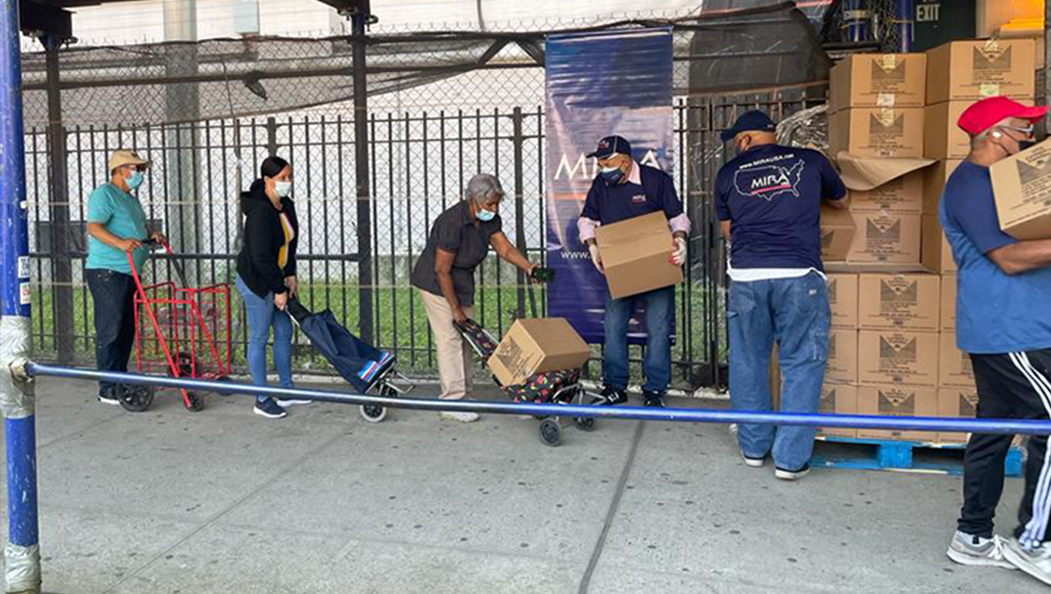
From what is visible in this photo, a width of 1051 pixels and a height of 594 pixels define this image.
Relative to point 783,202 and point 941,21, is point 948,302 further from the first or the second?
point 941,21

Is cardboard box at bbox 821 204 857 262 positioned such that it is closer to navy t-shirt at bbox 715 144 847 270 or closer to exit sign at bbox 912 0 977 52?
navy t-shirt at bbox 715 144 847 270

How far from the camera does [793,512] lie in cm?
420

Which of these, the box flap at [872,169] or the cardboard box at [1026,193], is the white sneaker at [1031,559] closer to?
the cardboard box at [1026,193]

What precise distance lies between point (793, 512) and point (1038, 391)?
1232mm

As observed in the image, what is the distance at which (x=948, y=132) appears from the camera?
4551 mm

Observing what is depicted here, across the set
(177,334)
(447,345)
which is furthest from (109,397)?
(447,345)

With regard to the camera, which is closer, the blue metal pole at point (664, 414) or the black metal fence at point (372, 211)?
the blue metal pole at point (664, 414)

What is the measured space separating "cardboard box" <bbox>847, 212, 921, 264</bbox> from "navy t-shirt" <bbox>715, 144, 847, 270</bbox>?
13.1 inches

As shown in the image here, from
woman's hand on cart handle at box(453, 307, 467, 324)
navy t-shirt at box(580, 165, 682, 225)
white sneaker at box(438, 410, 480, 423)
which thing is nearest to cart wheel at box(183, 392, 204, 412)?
white sneaker at box(438, 410, 480, 423)

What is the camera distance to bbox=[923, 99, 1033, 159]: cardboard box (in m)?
4.52

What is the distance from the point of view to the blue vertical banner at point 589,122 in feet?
19.7

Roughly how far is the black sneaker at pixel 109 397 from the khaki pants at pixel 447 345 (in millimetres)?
2363

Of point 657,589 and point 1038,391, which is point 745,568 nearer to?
point 657,589

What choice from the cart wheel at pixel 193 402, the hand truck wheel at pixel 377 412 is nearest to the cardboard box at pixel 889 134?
the hand truck wheel at pixel 377 412
